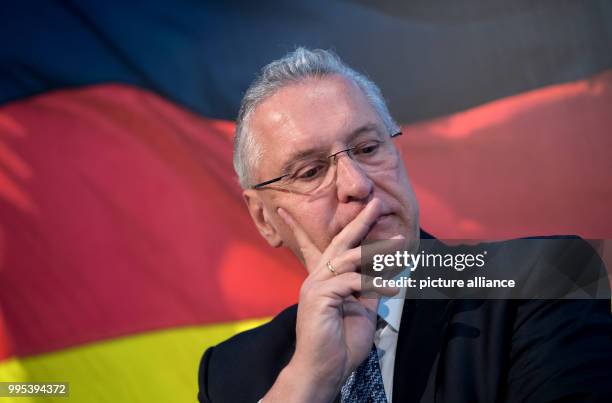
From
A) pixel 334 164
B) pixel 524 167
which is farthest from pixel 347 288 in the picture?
pixel 524 167

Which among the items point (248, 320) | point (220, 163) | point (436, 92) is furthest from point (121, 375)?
point (436, 92)

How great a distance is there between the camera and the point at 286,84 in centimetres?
195

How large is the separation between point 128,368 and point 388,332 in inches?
47.5

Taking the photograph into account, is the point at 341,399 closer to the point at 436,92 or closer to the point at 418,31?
the point at 436,92

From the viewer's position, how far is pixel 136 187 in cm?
265

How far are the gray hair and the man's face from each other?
0.03 m

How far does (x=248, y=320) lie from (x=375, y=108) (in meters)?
1.09

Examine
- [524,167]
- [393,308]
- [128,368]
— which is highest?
[524,167]

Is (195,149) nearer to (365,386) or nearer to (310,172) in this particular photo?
(310,172)

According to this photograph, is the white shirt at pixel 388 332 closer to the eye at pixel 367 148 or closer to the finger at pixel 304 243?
the finger at pixel 304 243

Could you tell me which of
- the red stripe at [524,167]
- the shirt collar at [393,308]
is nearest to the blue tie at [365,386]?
the shirt collar at [393,308]

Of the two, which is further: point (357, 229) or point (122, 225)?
point (122, 225)

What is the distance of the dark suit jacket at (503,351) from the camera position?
1.46m

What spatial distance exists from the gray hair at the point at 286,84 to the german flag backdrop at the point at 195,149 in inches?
22.0
